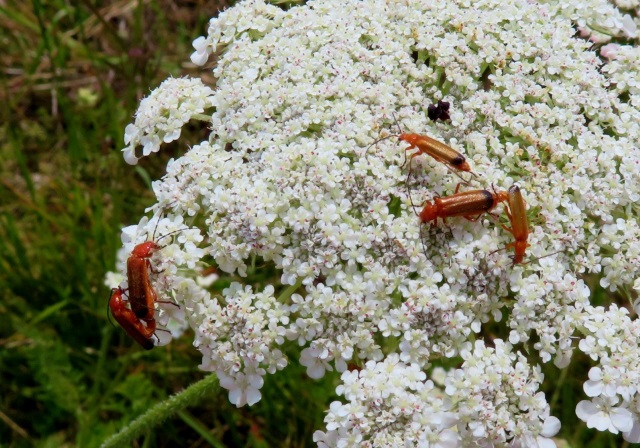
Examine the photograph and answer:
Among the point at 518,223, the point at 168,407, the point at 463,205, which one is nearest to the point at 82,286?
the point at 168,407

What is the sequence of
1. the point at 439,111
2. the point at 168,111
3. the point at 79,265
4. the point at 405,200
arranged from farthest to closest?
1. the point at 79,265
2. the point at 168,111
3. the point at 439,111
4. the point at 405,200

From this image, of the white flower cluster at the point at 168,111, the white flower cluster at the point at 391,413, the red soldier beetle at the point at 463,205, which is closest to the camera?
the white flower cluster at the point at 391,413

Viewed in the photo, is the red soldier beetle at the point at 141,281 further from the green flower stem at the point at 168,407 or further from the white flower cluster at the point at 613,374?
the white flower cluster at the point at 613,374

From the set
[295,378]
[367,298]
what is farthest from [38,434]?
[367,298]

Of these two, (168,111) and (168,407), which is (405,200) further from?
(168,407)

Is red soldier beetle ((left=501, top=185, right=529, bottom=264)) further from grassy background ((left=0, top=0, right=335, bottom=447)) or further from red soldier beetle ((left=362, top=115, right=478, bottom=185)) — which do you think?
grassy background ((left=0, top=0, right=335, bottom=447))

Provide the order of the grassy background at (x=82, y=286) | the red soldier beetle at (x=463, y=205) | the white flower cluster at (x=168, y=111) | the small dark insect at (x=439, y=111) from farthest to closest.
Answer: the grassy background at (x=82, y=286) → the white flower cluster at (x=168, y=111) → the small dark insect at (x=439, y=111) → the red soldier beetle at (x=463, y=205)

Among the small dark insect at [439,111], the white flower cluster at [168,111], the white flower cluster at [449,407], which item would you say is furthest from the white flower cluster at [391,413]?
the white flower cluster at [168,111]
